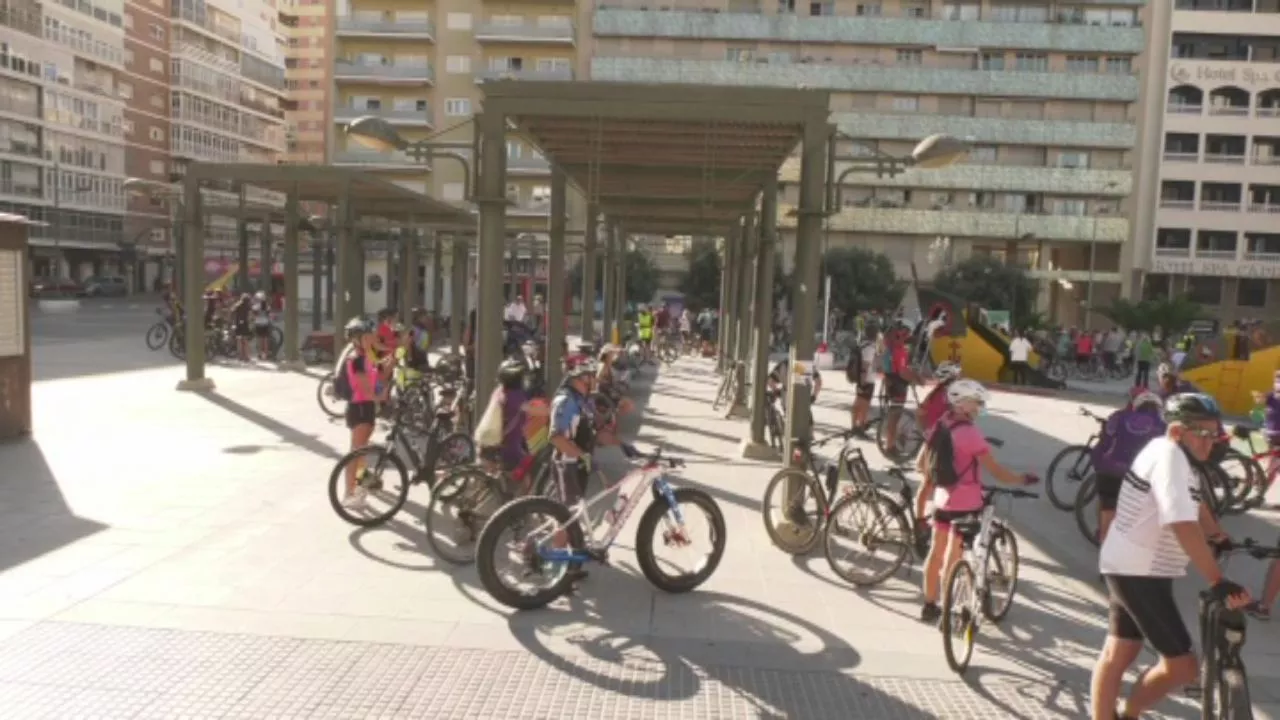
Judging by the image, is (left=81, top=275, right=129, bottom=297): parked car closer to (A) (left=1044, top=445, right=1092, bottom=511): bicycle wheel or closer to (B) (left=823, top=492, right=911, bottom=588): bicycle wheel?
(A) (left=1044, top=445, right=1092, bottom=511): bicycle wheel

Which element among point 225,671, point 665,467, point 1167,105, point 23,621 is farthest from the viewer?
point 1167,105

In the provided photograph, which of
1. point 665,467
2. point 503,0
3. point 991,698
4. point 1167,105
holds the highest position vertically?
point 503,0

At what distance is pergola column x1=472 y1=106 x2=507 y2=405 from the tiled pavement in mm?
1442

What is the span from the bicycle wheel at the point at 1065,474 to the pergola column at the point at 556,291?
20.5 feet

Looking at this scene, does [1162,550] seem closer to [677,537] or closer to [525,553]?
[677,537]

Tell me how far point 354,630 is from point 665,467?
222cm

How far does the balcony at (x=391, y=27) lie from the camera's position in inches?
2328

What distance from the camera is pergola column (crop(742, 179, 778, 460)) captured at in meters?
11.6

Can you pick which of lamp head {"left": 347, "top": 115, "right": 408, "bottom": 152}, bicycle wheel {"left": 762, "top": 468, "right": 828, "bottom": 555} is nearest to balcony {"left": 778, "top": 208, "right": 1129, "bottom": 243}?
lamp head {"left": 347, "top": 115, "right": 408, "bottom": 152}

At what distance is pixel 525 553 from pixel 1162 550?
363 cm

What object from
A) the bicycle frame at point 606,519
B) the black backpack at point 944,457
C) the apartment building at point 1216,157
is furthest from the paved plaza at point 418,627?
the apartment building at point 1216,157

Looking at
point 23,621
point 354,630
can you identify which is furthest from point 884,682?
point 23,621

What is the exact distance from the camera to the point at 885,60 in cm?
5794

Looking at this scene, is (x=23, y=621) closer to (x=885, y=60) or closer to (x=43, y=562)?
(x=43, y=562)
